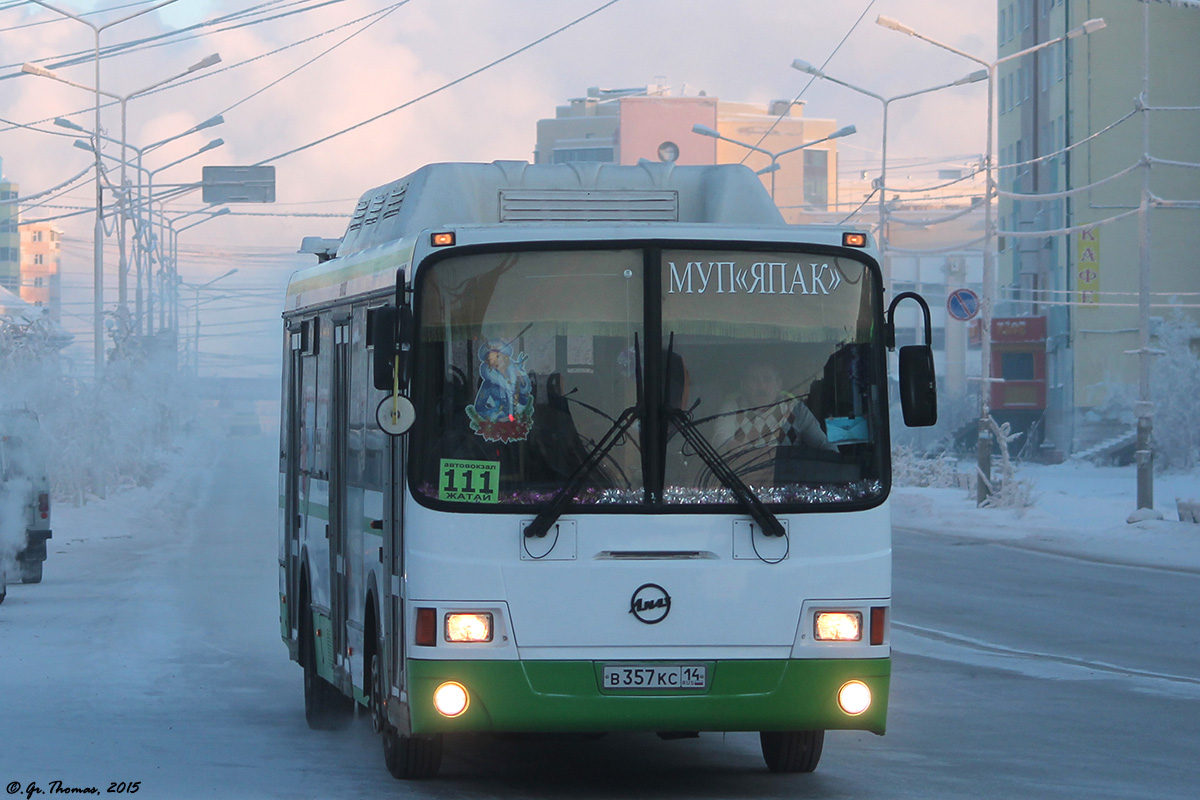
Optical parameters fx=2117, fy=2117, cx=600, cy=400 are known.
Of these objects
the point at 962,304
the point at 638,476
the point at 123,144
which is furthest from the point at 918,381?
the point at 123,144

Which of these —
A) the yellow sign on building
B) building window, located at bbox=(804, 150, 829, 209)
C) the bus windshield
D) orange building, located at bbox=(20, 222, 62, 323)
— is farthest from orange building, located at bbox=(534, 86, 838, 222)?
the bus windshield

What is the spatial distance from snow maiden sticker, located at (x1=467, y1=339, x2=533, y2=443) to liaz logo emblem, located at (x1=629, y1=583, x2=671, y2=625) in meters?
0.82

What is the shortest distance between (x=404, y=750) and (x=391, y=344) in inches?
77.0

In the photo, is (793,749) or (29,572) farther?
(29,572)

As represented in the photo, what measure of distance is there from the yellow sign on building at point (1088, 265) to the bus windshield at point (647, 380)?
6772 centimetres

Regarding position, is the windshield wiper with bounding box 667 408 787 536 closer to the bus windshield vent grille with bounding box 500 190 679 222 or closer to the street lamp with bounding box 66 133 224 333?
the bus windshield vent grille with bounding box 500 190 679 222

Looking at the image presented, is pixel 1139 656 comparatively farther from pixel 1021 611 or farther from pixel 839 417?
pixel 839 417

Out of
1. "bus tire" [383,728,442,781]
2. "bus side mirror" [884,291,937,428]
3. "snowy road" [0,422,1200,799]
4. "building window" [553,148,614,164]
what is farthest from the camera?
"building window" [553,148,614,164]

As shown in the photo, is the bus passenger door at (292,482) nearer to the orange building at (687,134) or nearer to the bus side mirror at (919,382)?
the bus side mirror at (919,382)

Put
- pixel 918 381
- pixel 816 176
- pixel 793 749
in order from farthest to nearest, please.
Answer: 1. pixel 816 176
2. pixel 793 749
3. pixel 918 381

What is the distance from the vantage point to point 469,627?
347 inches

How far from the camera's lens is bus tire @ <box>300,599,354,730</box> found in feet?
39.9

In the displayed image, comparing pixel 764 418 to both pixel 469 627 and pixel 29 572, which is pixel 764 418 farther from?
pixel 29 572

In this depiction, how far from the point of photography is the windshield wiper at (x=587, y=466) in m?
8.78
